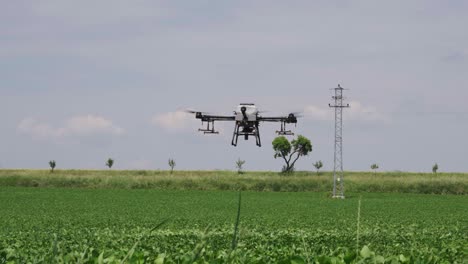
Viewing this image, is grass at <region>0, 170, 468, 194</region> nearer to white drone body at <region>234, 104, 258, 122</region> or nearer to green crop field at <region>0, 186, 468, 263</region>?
green crop field at <region>0, 186, 468, 263</region>

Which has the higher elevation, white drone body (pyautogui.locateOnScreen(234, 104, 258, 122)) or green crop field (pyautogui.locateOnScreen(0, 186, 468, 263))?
white drone body (pyautogui.locateOnScreen(234, 104, 258, 122))

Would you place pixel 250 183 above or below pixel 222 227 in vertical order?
above

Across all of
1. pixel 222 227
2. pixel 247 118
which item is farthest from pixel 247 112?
pixel 222 227

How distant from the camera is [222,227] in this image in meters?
27.0

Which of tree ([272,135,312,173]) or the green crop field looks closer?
the green crop field

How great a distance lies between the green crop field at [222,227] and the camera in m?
9.39

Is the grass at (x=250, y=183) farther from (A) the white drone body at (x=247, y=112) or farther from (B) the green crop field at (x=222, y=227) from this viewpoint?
(A) the white drone body at (x=247, y=112)

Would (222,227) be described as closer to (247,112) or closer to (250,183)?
(247,112)

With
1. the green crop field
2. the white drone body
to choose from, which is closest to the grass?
the green crop field

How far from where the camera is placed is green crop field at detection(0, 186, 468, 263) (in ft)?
30.8

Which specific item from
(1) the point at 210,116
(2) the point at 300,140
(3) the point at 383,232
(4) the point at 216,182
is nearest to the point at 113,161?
(2) the point at 300,140

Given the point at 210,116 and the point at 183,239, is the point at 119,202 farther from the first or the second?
the point at 183,239

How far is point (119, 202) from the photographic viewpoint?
5669cm

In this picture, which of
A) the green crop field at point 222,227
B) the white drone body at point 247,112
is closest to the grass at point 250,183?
the green crop field at point 222,227
